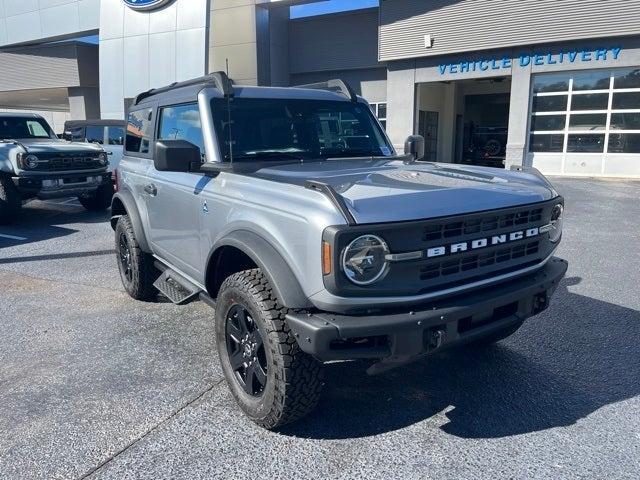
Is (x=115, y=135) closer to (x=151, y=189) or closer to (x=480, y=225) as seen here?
(x=151, y=189)

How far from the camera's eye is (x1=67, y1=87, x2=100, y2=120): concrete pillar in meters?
27.1

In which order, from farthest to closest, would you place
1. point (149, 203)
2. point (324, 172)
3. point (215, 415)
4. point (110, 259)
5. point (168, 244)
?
point (110, 259), point (149, 203), point (168, 244), point (324, 172), point (215, 415)

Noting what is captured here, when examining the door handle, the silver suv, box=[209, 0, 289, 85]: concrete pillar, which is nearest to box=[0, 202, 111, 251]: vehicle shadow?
the door handle

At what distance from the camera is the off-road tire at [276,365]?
262 cm

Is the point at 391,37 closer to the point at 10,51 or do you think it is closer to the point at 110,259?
the point at 110,259

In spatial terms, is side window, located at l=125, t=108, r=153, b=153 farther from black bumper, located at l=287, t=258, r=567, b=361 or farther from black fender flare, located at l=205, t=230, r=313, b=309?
black bumper, located at l=287, t=258, r=567, b=361

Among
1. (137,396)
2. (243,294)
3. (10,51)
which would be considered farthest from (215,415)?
(10,51)

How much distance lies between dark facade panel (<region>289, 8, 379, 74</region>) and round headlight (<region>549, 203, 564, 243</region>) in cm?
1942

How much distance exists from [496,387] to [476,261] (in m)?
1.08

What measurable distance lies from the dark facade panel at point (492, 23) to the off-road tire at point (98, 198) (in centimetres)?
1241

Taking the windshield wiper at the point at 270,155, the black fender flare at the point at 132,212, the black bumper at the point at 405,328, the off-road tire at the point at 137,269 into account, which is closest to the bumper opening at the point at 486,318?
the black bumper at the point at 405,328

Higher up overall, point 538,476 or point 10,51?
point 10,51

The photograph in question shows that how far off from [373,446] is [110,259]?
5367mm

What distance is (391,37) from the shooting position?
62.7ft
